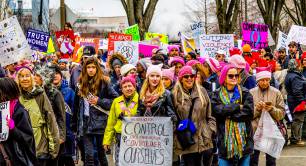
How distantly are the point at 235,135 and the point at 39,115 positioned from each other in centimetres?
227

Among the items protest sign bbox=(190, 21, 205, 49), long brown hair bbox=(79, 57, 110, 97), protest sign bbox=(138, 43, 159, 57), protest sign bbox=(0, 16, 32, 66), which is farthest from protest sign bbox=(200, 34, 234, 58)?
long brown hair bbox=(79, 57, 110, 97)

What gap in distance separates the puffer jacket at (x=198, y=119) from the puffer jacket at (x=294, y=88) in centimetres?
479

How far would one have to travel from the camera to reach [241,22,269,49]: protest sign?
1633 cm

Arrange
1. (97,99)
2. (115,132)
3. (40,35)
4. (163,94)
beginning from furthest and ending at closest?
1. (40,35)
2. (97,99)
3. (115,132)
4. (163,94)

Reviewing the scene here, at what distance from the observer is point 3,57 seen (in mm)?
10422

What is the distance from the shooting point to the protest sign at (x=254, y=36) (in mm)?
16328

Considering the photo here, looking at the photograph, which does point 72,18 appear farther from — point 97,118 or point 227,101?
point 227,101

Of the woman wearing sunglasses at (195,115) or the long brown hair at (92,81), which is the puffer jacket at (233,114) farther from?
the long brown hair at (92,81)

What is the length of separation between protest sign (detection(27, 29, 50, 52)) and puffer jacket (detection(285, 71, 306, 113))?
6.33 metres

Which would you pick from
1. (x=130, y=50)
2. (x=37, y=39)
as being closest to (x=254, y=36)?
(x=130, y=50)

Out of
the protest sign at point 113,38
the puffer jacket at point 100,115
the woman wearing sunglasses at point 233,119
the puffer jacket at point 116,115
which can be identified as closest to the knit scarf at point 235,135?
the woman wearing sunglasses at point 233,119

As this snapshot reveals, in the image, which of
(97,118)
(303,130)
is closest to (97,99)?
(97,118)

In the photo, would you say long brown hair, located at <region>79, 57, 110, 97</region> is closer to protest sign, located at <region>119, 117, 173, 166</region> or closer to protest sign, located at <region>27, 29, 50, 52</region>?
protest sign, located at <region>119, 117, 173, 166</region>

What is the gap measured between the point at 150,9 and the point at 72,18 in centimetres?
243
